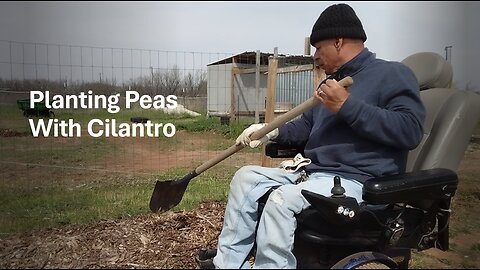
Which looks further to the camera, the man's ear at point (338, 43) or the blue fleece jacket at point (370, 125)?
the man's ear at point (338, 43)

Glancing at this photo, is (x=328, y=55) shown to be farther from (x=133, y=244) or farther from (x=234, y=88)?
(x=234, y=88)

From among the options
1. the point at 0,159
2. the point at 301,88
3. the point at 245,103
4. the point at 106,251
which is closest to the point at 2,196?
the point at 0,159

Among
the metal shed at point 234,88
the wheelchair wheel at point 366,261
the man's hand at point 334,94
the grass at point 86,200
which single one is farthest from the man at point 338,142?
the metal shed at point 234,88

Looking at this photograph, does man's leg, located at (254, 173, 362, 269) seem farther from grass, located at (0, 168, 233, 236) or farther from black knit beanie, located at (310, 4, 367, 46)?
grass, located at (0, 168, 233, 236)

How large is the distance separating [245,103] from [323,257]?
1012 cm

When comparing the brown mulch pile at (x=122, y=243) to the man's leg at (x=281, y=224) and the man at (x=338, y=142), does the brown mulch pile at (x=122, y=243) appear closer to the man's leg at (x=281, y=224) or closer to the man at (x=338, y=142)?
the man at (x=338, y=142)

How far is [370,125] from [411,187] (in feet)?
1.01

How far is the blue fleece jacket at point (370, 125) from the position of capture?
173 centimetres

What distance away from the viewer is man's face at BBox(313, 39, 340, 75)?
204cm

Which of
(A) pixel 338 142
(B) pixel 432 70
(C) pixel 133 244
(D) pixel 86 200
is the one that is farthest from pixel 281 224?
(D) pixel 86 200

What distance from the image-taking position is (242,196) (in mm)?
2037

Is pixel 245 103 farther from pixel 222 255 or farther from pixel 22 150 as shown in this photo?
pixel 222 255

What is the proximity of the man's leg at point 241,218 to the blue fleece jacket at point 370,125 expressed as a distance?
282 mm

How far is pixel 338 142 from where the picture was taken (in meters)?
2.02
